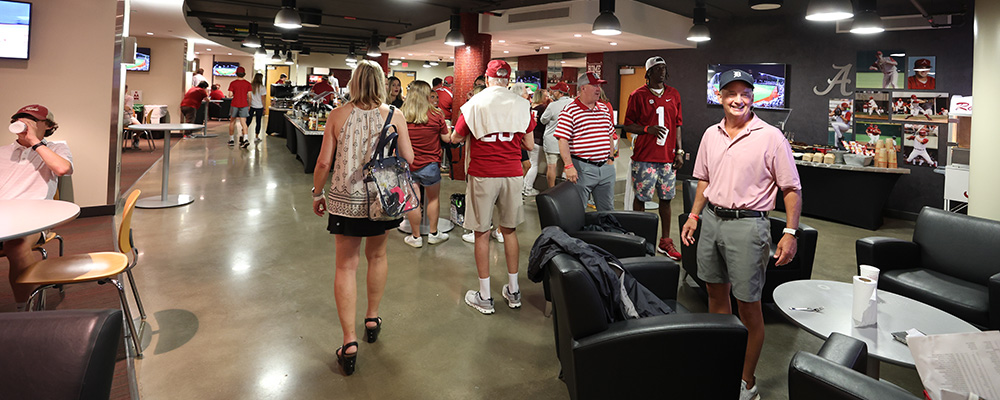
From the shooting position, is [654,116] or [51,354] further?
[654,116]

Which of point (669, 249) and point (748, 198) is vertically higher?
point (748, 198)

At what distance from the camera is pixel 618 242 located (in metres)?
3.21

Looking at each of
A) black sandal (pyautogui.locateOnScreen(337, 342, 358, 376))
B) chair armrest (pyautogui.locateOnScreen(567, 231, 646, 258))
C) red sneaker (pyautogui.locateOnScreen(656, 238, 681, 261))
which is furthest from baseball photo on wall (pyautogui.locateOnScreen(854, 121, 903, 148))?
black sandal (pyautogui.locateOnScreen(337, 342, 358, 376))

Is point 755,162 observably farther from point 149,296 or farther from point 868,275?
point 149,296

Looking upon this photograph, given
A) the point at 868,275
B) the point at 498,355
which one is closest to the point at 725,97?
the point at 868,275

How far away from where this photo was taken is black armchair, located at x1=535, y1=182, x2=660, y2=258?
3199 mm

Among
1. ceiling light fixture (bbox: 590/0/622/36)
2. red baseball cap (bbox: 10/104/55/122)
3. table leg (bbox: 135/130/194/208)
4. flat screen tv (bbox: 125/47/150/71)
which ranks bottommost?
table leg (bbox: 135/130/194/208)

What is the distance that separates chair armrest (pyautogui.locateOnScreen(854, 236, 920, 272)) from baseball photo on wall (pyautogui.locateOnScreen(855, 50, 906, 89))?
198 inches

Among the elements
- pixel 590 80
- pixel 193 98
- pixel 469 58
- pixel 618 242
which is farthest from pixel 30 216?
pixel 193 98

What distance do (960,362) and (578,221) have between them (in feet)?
7.87

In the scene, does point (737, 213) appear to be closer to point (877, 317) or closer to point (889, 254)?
point (877, 317)

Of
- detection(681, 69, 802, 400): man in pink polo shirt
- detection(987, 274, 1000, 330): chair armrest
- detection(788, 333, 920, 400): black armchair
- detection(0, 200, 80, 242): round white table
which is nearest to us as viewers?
detection(788, 333, 920, 400): black armchair

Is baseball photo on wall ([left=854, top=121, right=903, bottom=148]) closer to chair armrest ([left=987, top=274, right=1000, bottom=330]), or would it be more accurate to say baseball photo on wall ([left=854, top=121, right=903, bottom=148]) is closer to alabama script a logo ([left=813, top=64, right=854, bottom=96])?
alabama script a logo ([left=813, top=64, right=854, bottom=96])

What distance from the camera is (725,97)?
2492 millimetres
